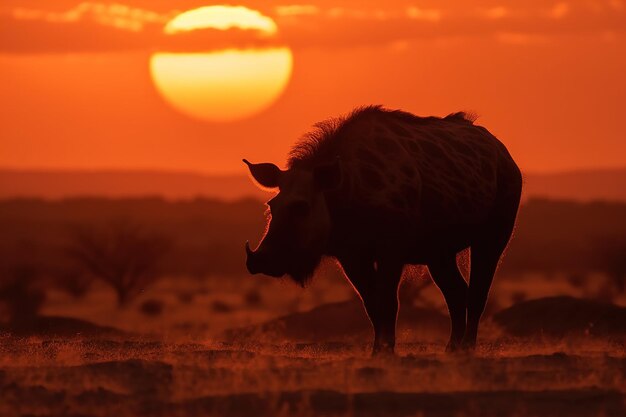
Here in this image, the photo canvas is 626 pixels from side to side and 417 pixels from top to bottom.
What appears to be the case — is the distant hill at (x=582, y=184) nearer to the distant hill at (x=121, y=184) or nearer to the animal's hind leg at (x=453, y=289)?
the distant hill at (x=121, y=184)

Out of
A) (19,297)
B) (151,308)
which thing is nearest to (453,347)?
(19,297)

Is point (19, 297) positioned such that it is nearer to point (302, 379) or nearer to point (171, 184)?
point (302, 379)

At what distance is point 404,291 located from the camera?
36.0 meters

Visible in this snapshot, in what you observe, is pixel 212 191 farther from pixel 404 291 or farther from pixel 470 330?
pixel 470 330

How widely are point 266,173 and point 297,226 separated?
37.4 inches

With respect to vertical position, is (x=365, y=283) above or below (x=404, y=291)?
above

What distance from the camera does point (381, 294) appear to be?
17.0 meters

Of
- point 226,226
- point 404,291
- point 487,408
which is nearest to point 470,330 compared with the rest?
point 487,408

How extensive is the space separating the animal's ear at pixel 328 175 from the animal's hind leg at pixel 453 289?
8.51 feet

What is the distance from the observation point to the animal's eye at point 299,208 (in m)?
16.6

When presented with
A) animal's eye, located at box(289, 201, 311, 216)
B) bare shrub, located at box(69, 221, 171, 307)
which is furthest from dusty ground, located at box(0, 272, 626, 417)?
bare shrub, located at box(69, 221, 171, 307)

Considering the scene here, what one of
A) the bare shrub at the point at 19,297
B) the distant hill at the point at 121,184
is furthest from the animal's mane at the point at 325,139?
the distant hill at the point at 121,184

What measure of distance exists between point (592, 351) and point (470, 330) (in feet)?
5.57

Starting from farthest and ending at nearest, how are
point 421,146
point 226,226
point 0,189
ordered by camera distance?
point 0,189
point 226,226
point 421,146
